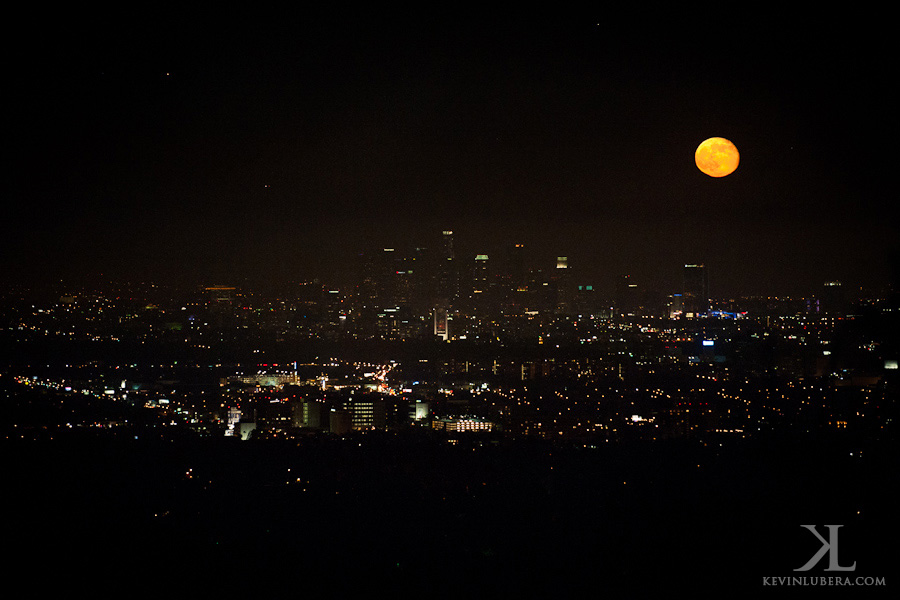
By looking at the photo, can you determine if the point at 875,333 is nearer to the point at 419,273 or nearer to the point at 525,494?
the point at 525,494

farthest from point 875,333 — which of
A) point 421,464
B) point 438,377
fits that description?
point 438,377

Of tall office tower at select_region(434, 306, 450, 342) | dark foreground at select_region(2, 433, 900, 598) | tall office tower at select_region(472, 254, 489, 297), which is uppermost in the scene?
tall office tower at select_region(472, 254, 489, 297)

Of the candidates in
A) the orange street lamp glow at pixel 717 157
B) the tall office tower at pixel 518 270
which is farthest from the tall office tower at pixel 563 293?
the orange street lamp glow at pixel 717 157

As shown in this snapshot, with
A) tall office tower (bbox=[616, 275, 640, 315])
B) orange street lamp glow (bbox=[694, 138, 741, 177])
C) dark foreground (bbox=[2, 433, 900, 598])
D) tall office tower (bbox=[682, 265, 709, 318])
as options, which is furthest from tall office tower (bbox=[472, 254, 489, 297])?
dark foreground (bbox=[2, 433, 900, 598])

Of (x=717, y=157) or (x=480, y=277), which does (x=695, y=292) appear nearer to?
(x=480, y=277)

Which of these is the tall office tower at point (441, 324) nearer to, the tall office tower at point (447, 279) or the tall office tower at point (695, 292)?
the tall office tower at point (447, 279)

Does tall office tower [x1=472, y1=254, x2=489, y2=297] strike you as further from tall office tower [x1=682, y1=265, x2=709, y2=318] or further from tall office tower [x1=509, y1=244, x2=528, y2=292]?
tall office tower [x1=682, y1=265, x2=709, y2=318]
